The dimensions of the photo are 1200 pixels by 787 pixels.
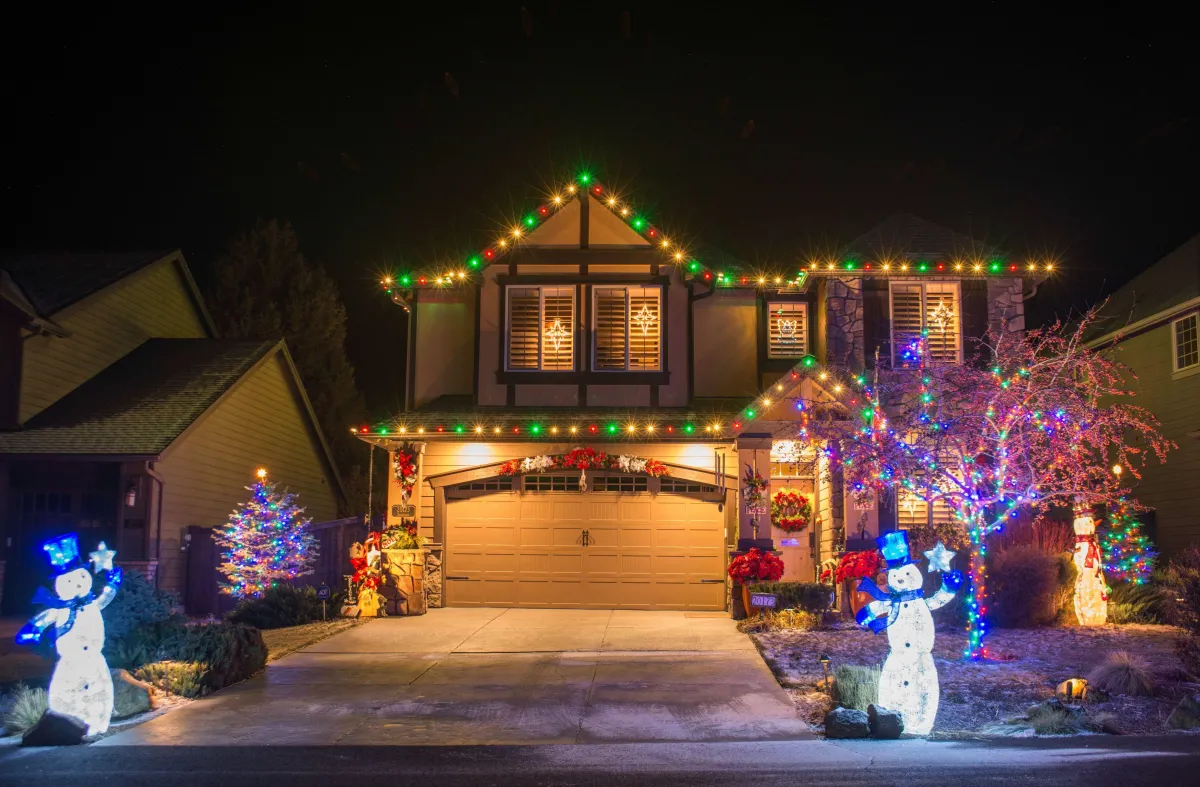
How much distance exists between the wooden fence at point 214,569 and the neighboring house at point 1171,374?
14.7 metres

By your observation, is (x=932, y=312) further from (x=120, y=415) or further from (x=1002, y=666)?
(x=120, y=415)

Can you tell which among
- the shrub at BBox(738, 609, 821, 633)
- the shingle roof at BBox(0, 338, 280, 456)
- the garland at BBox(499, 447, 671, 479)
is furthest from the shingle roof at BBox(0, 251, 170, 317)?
the shrub at BBox(738, 609, 821, 633)

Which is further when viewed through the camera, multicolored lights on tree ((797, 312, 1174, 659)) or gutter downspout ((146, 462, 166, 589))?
gutter downspout ((146, 462, 166, 589))

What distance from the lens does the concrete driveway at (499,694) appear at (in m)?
9.05

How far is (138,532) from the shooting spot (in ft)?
56.3

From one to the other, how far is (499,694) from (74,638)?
13.2 feet

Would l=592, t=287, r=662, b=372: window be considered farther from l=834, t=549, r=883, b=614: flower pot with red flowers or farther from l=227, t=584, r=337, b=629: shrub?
l=227, t=584, r=337, b=629: shrub

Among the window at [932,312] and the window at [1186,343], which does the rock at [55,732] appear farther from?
the window at [1186,343]

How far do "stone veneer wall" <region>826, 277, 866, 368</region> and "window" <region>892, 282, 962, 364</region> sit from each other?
691mm

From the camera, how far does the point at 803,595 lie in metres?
14.6

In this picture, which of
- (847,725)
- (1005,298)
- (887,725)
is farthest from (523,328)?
(887,725)

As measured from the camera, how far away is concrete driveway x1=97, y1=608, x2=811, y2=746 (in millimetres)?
9047

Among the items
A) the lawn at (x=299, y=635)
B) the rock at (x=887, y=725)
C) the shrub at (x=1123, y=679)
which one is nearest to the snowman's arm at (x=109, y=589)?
the lawn at (x=299, y=635)

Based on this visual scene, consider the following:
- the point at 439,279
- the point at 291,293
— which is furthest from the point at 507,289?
the point at 291,293
